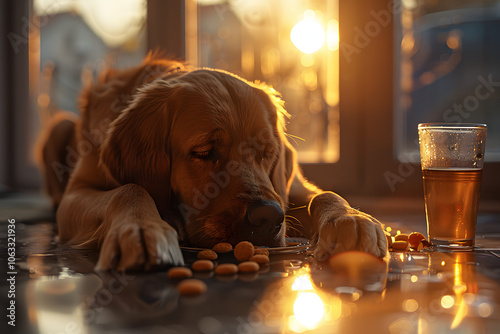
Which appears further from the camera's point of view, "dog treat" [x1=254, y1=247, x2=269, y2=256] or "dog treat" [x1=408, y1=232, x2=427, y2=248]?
"dog treat" [x1=408, y1=232, x2=427, y2=248]

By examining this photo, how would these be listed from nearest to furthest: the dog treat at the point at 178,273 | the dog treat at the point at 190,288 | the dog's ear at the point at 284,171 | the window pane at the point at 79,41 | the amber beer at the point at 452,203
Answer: the dog treat at the point at 190,288, the dog treat at the point at 178,273, the amber beer at the point at 452,203, the dog's ear at the point at 284,171, the window pane at the point at 79,41

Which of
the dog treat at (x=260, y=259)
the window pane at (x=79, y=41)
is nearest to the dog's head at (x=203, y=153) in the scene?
the dog treat at (x=260, y=259)

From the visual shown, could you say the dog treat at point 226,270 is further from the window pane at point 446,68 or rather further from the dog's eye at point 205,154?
the window pane at point 446,68

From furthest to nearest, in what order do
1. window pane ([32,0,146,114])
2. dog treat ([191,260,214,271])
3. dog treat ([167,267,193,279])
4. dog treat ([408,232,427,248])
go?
window pane ([32,0,146,114]) < dog treat ([408,232,427,248]) < dog treat ([191,260,214,271]) < dog treat ([167,267,193,279])

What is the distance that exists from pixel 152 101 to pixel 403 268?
1.06 m

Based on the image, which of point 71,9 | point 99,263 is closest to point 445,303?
point 99,263

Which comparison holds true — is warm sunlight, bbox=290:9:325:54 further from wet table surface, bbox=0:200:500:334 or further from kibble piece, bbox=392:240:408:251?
wet table surface, bbox=0:200:500:334

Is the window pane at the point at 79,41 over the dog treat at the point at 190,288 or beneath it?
over

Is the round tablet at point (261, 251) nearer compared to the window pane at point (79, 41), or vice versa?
the round tablet at point (261, 251)

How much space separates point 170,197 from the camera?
1727 millimetres

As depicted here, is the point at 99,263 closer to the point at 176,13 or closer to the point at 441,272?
the point at 441,272

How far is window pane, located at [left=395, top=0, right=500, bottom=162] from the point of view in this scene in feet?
10.3

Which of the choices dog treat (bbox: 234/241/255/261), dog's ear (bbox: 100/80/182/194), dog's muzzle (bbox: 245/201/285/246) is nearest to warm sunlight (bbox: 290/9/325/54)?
dog's ear (bbox: 100/80/182/194)

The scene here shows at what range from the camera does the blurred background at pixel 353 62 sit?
3.14 m
